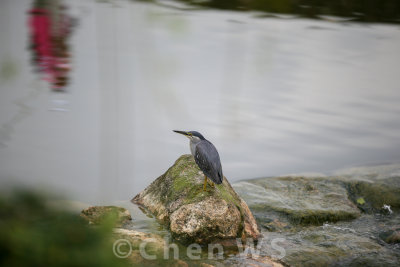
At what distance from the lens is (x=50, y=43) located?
592 centimetres

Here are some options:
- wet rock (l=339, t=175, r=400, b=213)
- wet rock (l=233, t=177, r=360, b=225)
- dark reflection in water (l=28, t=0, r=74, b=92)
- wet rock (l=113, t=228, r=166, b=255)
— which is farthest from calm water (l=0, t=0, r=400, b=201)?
wet rock (l=339, t=175, r=400, b=213)

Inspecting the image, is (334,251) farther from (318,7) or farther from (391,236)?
(318,7)

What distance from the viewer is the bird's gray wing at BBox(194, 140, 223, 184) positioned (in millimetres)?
3990

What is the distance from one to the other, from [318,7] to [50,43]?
7418 mm

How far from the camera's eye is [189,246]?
3.65 m

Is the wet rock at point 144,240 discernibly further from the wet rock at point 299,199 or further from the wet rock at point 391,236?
the wet rock at point 391,236

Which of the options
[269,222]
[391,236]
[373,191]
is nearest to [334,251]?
[391,236]

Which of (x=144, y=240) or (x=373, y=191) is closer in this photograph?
(x=144, y=240)

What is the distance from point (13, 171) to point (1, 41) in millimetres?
2787

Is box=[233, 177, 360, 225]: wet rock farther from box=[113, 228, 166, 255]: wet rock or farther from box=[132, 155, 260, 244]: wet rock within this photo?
box=[113, 228, 166, 255]: wet rock

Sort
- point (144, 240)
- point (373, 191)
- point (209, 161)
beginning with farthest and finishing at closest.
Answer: point (373, 191) → point (209, 161) → point (144, 240)

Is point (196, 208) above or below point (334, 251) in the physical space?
above

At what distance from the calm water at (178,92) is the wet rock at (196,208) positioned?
551 mm

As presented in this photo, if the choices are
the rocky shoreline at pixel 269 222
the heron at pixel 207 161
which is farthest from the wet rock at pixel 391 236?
the heron at pixel 207 161
